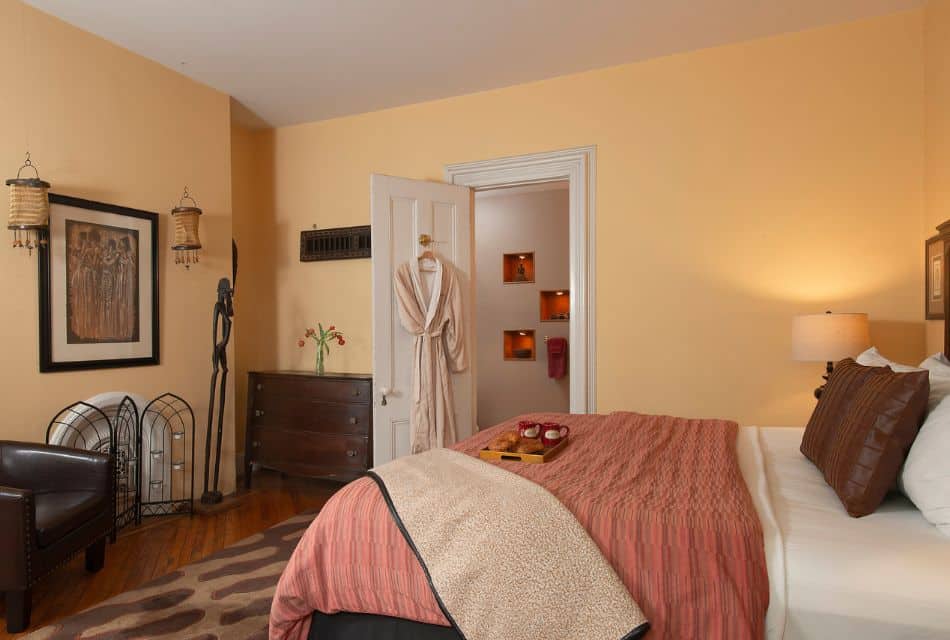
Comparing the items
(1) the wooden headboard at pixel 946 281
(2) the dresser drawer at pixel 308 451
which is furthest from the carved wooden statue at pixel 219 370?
(1) the wooden headboard at pixel 946 281

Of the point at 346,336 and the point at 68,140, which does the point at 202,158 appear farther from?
the point at 346,336

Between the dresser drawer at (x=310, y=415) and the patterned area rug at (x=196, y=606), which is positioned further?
the dresser drawer at (x=310, y=415)

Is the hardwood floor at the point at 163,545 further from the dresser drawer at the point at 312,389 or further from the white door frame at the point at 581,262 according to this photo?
the white door frame at the point at 581,262

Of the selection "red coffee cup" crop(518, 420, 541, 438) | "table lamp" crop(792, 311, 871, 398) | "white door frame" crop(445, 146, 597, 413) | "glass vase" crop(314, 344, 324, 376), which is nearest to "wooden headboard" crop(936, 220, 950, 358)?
"table lamp" crop(792, 311, 871, 398)

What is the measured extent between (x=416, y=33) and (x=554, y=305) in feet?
12.3

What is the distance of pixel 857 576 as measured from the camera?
1279mm

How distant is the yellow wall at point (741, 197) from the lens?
3.21 meters

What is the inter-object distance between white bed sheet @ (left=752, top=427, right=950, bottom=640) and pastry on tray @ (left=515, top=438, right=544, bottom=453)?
2.55 ft

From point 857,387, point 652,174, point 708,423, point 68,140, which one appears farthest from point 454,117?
point 857,387

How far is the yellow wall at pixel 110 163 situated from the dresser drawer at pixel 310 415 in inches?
8.9

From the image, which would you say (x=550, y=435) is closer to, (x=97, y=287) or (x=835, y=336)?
(x=835, y=336)

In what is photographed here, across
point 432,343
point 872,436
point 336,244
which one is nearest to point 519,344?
point 336,244

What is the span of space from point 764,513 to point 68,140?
376cm

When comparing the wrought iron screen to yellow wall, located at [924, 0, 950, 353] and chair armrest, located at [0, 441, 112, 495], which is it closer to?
chair armrest, located at [0, 441, 112, 495]
